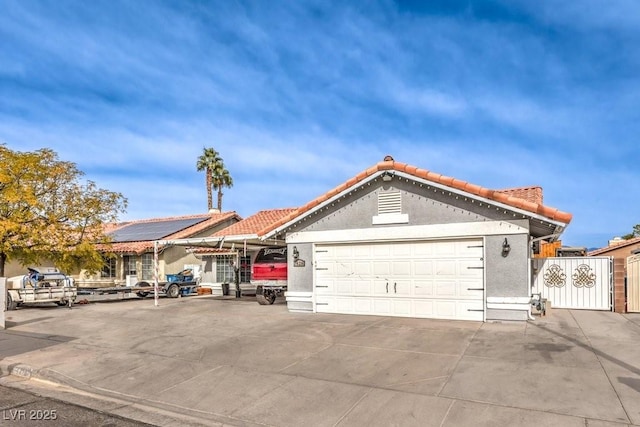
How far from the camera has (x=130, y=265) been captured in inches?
1086

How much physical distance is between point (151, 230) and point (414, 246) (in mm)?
22440

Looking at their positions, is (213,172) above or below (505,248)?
above

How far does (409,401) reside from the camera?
615cm

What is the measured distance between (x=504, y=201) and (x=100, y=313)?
14.2 meters

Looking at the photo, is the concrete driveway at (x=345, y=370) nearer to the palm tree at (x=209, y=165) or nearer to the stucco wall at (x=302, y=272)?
the stucco wall at (x=302, y=272)

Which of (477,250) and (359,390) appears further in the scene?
(477,250)

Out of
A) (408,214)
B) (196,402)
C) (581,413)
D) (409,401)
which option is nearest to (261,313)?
(408,214)

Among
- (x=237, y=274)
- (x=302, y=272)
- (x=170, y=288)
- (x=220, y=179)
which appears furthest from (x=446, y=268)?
(x=220, y=179)

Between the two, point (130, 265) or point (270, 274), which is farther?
point (130, 265)

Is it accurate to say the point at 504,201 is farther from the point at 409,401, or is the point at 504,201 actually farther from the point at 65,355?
the point at 65,355

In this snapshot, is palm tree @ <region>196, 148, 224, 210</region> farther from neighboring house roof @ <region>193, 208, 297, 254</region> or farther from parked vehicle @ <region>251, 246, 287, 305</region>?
parked vehicle @ <region>251, 246, 287, 305</region>

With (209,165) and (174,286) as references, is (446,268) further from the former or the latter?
(209,165)

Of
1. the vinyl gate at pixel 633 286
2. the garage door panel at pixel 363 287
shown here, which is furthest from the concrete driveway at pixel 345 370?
the vinyl gate at pixel 633 286

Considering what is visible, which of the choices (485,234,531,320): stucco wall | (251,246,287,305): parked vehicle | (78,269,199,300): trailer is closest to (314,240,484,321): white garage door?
(485,234,531,320): stucco wall
